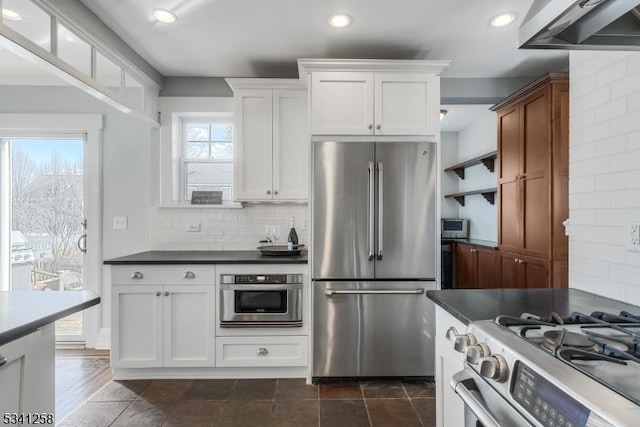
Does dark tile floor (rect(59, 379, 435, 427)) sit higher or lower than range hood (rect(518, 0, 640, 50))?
lower

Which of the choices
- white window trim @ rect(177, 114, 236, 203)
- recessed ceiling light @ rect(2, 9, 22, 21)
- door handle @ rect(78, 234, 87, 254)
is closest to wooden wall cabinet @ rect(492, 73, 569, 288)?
white window trim @ rect(177, 114, 236, 203)

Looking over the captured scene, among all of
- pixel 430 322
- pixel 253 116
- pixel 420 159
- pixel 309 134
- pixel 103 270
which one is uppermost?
pixel 253 116

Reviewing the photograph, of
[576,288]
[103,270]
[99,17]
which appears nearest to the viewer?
[576,288]

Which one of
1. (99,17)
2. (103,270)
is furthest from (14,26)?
(103,270)

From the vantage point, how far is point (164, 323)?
257 cm

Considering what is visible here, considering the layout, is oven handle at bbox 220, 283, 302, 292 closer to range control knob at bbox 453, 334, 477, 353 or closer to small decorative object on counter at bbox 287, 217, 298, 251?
small decorative object on counter at bbox 287, 217, 298, 251

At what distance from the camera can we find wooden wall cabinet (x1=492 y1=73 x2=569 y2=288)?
2.41 m

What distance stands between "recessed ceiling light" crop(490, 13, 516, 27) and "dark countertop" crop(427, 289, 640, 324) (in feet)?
5.71

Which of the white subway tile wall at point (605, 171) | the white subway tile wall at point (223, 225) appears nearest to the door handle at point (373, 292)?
the white subway tile wall at point (223, 225)

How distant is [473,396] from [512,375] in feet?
0.64

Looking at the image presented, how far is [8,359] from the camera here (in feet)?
3.34

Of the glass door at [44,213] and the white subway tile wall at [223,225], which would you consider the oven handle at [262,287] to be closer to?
the white subway tile wall at [223,225]

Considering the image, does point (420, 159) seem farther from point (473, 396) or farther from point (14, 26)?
point (14, 26)

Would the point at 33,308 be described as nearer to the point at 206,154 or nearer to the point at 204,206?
the point at 204,206
